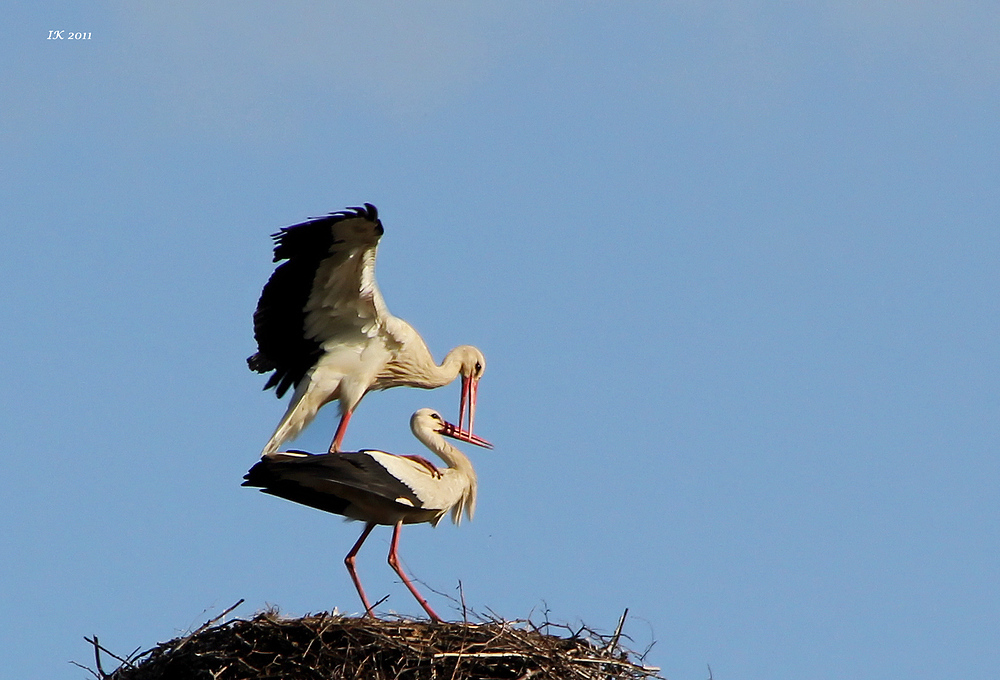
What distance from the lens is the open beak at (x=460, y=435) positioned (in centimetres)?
1106

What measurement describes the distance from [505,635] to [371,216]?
275 centimetres

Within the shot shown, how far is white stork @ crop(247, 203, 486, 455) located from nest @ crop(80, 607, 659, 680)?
215 cm

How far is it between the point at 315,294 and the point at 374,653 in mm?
2930

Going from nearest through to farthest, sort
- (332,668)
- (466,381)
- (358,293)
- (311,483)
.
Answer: (332,668), (311,483), (358,293), (466,381)

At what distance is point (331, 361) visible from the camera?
11391mm

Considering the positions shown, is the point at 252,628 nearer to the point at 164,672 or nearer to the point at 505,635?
the point at 164,672

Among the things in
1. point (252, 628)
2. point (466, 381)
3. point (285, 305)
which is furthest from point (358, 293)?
point (252, 628)

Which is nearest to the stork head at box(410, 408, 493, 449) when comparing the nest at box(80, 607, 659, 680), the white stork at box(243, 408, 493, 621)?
the white stork at box(243, 408, 493, 621)

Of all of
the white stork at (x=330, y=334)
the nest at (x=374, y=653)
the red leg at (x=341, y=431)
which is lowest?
the nest at (x=374, y=653)

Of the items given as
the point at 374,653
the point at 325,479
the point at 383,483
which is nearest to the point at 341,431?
the point at 383,483

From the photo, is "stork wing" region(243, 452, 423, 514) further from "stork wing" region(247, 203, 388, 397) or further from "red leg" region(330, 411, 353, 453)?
"stork wing" region(247, 203, 388, 397)

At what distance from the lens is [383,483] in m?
9.93

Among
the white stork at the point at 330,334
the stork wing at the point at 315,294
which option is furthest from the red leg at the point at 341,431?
the stork wing at the point at 315,294

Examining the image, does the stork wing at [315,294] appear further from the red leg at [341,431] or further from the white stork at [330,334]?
the red leg at [341,431]
